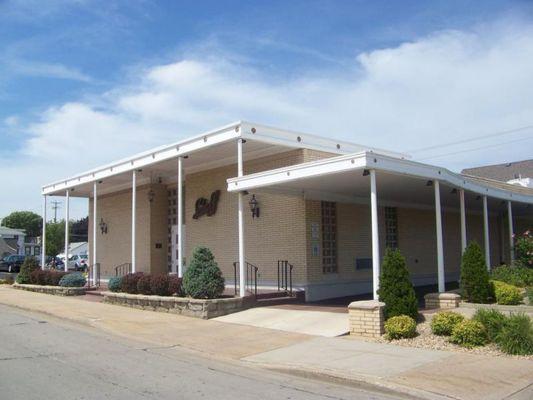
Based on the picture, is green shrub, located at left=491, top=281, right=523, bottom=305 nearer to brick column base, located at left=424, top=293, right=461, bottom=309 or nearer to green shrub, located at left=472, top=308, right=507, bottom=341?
brick column base, located at left=424, top=293, right=461, bottom=309

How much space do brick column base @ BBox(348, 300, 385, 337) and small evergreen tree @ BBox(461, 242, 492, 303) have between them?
133 inches

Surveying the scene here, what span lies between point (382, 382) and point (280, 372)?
1.82 meters

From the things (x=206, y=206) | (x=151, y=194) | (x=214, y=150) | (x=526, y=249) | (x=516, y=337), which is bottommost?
(x=516, y=337)

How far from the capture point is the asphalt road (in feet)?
23.4

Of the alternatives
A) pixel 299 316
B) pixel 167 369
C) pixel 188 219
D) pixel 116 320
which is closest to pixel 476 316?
pixel 299 316

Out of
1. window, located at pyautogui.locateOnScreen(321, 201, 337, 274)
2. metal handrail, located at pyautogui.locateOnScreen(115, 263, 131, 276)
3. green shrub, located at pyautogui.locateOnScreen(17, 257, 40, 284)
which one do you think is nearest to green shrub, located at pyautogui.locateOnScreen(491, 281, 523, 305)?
window, located at pyautogui.locateOnScreen(321, 201, 337, 274)

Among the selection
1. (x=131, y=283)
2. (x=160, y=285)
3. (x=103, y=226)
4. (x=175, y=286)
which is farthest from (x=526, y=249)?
(x=103, y=226)

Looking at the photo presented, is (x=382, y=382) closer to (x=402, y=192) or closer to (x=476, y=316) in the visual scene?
(x=476, y=316)

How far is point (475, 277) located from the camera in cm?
1345

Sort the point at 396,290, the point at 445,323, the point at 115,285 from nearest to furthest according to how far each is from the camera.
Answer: the point at 445,323 → the point at 396,290 → the point at 115,285

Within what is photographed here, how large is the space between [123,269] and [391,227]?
40.6 feet

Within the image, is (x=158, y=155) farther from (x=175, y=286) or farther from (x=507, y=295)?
(x=507, y=295)

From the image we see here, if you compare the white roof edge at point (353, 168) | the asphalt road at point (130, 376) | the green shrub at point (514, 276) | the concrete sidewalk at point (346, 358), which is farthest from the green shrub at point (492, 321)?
the green shrub at point (514, 276)

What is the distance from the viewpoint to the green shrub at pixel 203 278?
1489 centimetres
